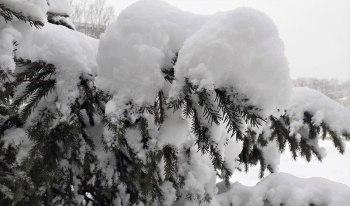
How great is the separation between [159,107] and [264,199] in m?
1.31

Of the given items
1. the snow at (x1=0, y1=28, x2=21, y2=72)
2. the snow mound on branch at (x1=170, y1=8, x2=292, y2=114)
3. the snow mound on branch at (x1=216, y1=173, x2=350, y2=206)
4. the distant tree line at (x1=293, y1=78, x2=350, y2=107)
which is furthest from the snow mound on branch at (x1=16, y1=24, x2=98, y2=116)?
the distant tree line at (x1=293, y1=78, x2=350, y2=107)

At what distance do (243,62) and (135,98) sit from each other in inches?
16.6

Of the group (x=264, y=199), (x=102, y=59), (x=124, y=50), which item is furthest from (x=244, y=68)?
(x=264, y=199)

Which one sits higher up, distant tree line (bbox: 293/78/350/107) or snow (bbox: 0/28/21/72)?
snow (bbox: 0/28/21/72)

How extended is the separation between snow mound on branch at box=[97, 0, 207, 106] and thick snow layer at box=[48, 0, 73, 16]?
876 mm

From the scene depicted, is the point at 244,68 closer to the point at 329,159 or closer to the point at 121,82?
the point at 121,82

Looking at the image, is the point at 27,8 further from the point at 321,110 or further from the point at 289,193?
the point at 321,110

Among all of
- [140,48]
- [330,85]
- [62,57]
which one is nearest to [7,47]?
[62,57]

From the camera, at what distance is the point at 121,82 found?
1.20 metres

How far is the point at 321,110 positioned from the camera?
7.20 feet

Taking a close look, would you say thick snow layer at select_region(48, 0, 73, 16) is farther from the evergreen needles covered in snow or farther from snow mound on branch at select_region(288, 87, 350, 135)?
snow mound on branch at select_region(288, 87, 350, 135)

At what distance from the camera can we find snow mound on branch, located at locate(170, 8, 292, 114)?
1013 millimetres

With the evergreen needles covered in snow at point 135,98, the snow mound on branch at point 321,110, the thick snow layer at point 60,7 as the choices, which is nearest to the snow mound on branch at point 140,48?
the evergreen needles covered in snow at point 135,98

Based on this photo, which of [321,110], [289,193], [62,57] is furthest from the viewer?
[321,110]
